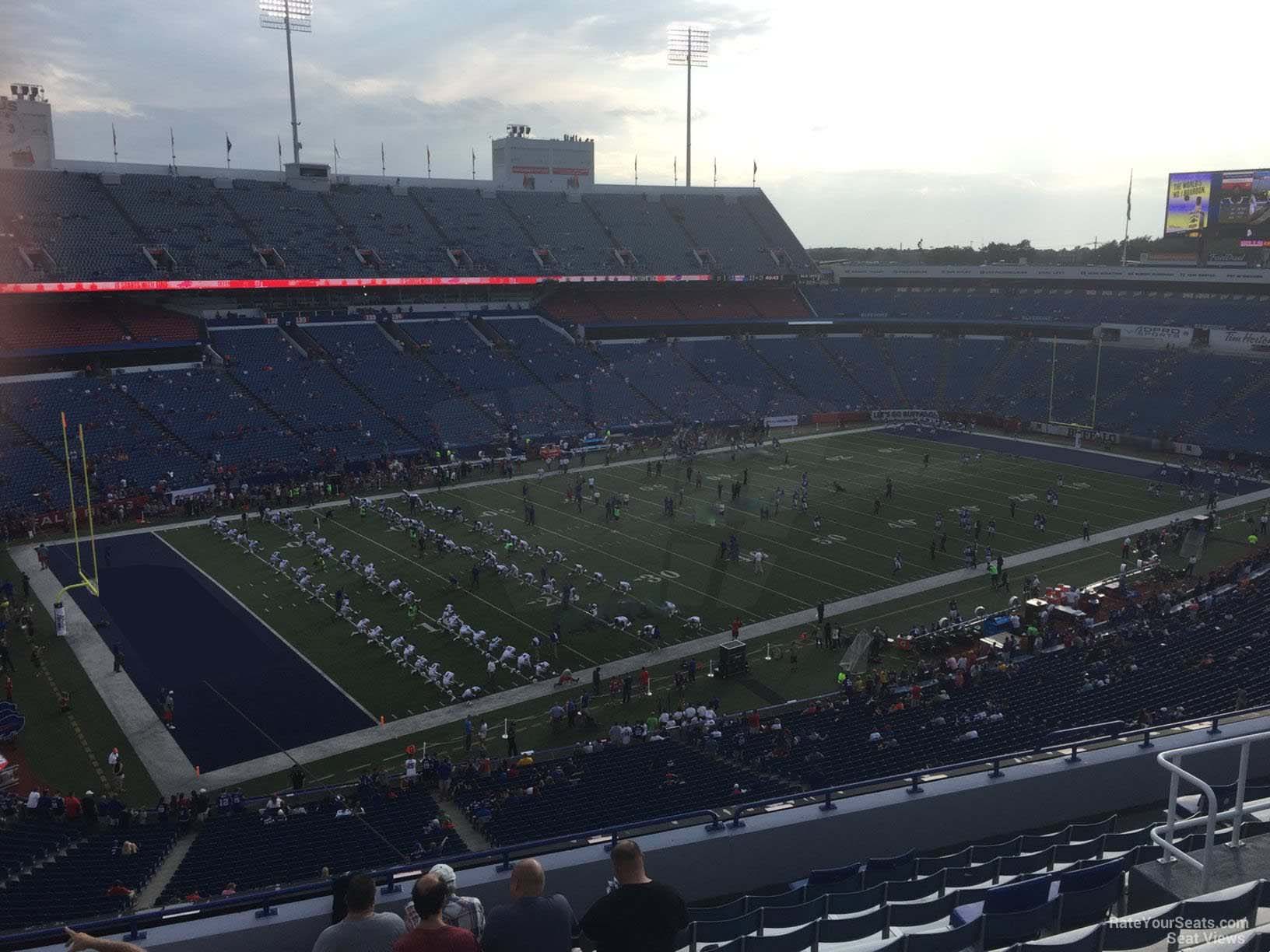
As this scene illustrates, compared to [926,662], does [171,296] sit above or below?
above

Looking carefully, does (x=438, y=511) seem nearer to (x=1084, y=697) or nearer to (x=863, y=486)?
(x=863, y=486)

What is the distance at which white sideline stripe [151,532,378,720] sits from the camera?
72.0 ft

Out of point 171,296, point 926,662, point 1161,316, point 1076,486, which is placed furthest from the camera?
point 1161,316

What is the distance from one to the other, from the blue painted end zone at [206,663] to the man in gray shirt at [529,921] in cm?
1674

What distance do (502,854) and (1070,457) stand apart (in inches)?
1782

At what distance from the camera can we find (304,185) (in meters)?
61.9

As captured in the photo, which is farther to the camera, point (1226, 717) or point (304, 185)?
point (304, 185)

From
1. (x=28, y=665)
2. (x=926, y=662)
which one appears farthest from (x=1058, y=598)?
(x=28, y=665)

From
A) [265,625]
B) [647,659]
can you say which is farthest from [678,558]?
[265,625]

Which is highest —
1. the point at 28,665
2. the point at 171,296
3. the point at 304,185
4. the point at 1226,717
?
the point at 304,185

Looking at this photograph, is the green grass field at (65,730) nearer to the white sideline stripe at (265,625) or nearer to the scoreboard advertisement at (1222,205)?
the white sideline stripe at (265,625)

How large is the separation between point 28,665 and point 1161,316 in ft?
202

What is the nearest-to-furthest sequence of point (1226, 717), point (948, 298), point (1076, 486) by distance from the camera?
point (1226, 717)
point (1076, 486)
point (948, 298)

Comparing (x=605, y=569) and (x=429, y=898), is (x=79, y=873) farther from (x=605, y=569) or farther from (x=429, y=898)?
(x=605, y=569)
